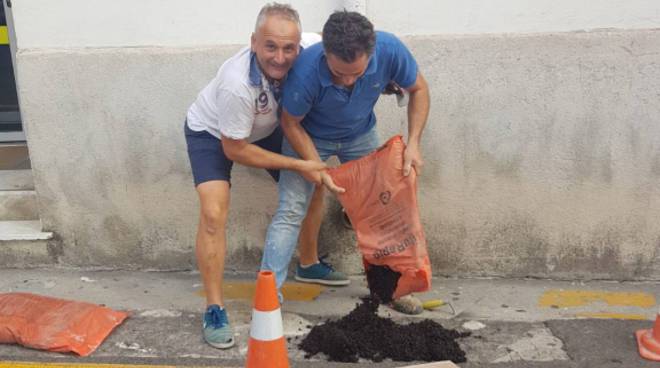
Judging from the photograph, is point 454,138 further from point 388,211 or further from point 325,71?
point 325,71

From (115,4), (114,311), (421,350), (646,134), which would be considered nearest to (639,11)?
(646,134)

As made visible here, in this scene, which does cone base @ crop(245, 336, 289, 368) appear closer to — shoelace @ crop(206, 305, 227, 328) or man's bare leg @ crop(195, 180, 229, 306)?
shoelace @ crop(206, 305, 227, 328)

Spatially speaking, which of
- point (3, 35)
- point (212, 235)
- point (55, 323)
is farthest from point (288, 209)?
point (3, 35)

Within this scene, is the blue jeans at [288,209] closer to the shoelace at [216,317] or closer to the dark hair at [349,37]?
the shoelace at [216,317]

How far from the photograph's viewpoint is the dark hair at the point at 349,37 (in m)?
3.19

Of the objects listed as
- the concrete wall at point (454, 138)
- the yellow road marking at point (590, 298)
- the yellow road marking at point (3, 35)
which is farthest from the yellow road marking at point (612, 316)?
the yellow road marking at point (3, 35)

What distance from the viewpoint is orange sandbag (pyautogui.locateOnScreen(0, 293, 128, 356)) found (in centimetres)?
366

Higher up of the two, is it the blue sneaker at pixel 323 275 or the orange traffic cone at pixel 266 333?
the orange traffic cone at pixel 266 333

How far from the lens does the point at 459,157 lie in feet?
14.2

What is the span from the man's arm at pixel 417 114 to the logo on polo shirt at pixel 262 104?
0.75 metres

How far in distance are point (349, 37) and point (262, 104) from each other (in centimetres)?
66

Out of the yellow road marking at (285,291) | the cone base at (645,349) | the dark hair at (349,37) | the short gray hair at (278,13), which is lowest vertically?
the cone base at (645,349)

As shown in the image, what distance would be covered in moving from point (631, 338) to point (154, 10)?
10.8ft

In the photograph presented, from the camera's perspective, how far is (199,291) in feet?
14.6
